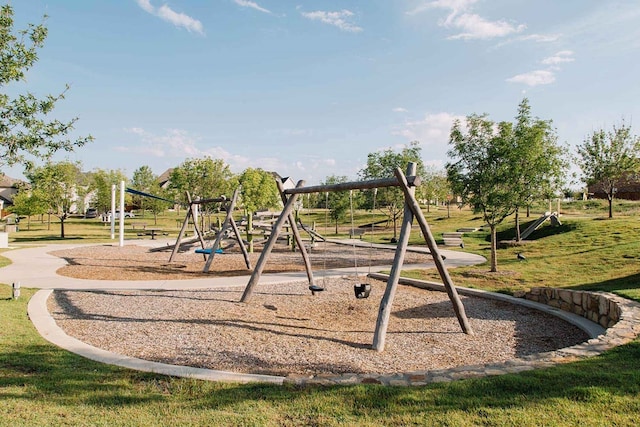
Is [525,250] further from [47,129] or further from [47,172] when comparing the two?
[47,172]

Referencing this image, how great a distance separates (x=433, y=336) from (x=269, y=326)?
286cm

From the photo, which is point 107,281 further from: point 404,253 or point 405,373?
point 405,373

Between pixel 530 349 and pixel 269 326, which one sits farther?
pixel 269 326

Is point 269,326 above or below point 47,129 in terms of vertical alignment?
below

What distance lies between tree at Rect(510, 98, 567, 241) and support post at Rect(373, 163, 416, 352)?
22.6ft

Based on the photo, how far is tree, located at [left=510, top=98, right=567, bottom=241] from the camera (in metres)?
12.8

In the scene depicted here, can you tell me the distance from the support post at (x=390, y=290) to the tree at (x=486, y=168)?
21.7ft

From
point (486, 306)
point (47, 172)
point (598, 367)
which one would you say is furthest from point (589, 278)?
point (47, 172)

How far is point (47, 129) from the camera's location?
7.25 meters

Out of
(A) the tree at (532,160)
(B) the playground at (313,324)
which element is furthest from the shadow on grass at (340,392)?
(A) the tree at (532,160)

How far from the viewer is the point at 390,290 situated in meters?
7.02

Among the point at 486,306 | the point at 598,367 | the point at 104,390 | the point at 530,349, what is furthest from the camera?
the point at 486,306

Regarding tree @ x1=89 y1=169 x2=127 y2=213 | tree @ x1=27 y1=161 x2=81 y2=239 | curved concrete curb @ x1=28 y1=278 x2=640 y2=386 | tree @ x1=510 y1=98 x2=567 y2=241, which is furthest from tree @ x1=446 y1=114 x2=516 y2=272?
tree @ x1=89 y1=169 x2=127 y2=213

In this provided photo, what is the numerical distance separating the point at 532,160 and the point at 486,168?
133 centimetres
